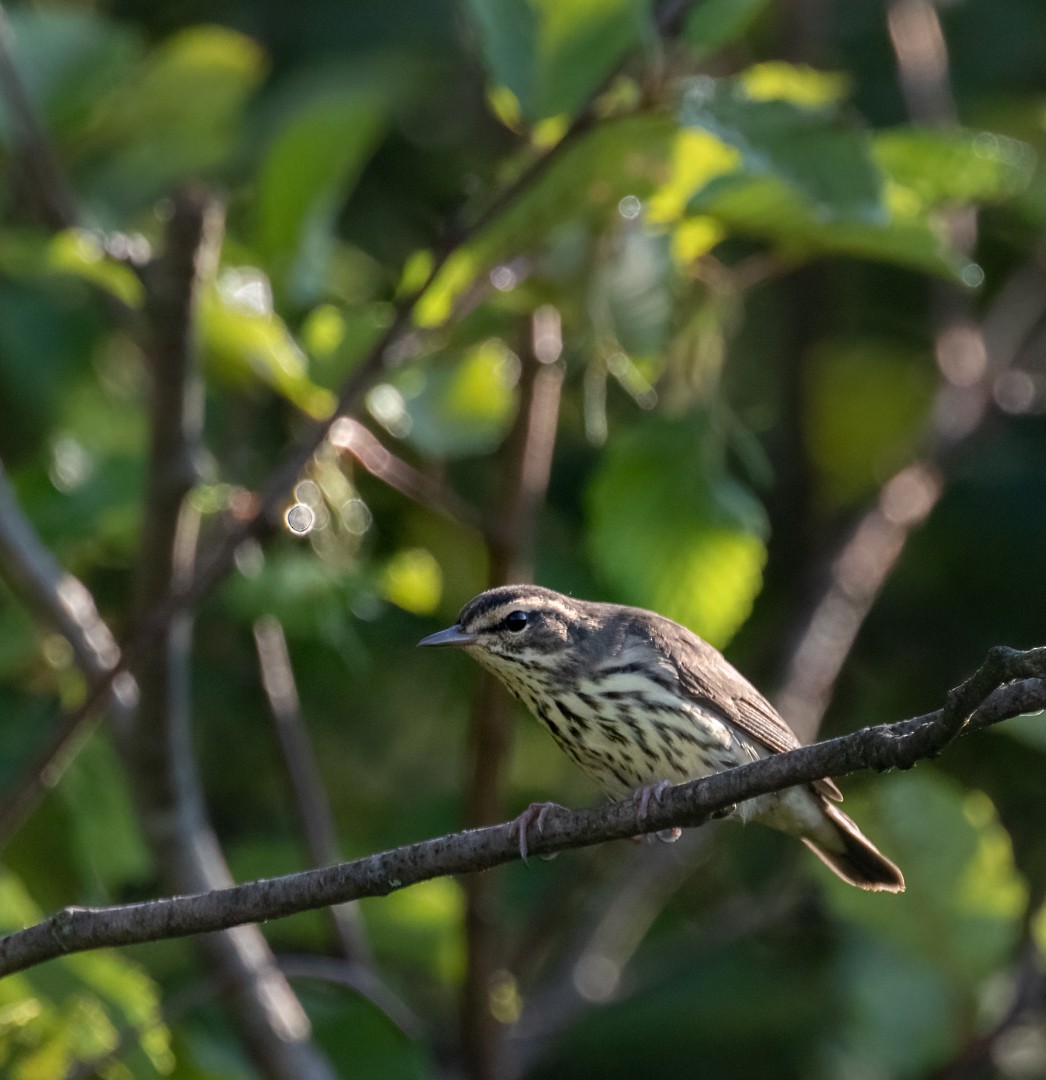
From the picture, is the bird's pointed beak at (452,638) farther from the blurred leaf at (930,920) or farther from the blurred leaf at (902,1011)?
the blurred leaf at (902,1011)

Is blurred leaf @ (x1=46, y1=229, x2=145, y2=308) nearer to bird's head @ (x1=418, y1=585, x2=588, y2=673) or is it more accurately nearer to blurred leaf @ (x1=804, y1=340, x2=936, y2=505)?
bird's head @ (x1=418, y1=585, x2=588, y2=673)

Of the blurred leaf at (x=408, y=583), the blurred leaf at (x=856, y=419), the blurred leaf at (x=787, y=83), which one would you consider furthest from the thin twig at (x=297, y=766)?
the blurred leaf at (x=856, y=419)

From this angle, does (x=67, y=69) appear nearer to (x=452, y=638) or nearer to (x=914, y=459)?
(x=452, y=638)

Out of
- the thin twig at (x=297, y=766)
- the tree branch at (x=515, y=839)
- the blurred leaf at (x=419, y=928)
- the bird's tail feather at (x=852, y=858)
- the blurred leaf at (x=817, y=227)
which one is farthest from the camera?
the blurred leaf at (x=419, y=928)

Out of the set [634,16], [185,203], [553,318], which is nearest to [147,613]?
[185,203]

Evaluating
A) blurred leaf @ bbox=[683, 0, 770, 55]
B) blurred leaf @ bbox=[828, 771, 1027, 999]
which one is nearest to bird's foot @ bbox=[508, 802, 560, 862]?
blurred leaf @ bbox=[683, 0, 770, 55]

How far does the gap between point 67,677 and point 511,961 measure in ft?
7.07

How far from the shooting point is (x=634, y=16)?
3.70 meters

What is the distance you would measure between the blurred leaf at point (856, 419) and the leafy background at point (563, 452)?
0.02 metres

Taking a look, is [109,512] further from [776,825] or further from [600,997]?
[600,997]

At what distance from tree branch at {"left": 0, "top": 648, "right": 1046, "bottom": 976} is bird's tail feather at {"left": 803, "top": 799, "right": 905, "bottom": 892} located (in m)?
1.44

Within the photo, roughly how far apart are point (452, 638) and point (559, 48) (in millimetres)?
1356

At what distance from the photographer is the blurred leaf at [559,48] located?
3.74m

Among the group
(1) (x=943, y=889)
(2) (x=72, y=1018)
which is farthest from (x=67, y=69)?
(1) (x=943, y=889)
